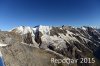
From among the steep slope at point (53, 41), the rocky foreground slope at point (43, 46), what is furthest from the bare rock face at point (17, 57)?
the steep slope at point (53, 41)

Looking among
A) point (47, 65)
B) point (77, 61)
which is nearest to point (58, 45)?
point (77, 61)

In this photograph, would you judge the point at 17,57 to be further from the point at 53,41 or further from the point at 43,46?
the point at 53,41

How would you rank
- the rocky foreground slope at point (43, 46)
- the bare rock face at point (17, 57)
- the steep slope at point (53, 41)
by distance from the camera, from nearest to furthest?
the bare rock face at point (17, 57), the rocky foreground slope at point (43, 46), the steep slope at point (53, 41)

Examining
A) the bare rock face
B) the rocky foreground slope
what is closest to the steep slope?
the rocky foreground slope

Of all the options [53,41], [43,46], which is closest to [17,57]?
[43,46]

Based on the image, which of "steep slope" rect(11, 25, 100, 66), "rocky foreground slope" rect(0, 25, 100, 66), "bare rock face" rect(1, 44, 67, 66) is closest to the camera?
"bare rock face" rect(1, 44, 67, 66)

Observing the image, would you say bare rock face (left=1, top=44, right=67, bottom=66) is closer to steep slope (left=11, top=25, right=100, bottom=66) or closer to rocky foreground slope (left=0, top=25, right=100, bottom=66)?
rocky foreground slope (left=0, top=25, right=100, bottom=66)

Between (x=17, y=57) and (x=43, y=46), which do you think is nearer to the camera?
(x=17, y=57)

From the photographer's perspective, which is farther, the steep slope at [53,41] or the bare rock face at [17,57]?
the steep slope at [53,41]

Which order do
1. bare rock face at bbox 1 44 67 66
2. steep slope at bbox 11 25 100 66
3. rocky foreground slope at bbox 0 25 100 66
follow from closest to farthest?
bare rock face at bbox 1 44 67 66
rocky foreground slope at bbox 0 25 100 66
steep slope at bbox 11 25 100 66

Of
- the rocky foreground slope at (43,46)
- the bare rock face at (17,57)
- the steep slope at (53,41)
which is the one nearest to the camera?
the bare rock face at (17,57)

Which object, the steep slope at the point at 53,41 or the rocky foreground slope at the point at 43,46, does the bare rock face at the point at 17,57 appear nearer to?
the rocky foreground slope at the point at 43,46
